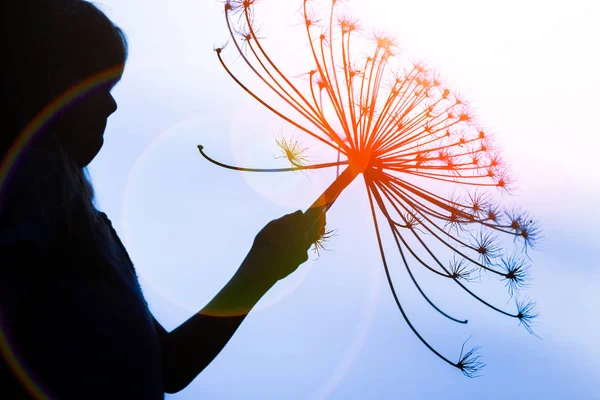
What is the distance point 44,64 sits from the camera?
6.88 ft

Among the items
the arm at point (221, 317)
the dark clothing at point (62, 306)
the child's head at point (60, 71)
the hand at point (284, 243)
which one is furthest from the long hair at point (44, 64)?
the hand at point (284, 243)

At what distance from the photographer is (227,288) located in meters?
2.51

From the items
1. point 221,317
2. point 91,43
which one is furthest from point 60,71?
point 221,317

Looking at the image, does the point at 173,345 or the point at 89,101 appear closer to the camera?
the point at 89,101

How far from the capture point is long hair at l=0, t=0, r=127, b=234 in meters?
1.97

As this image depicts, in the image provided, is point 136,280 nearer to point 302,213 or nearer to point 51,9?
point 302,213

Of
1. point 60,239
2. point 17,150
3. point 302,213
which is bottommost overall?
point 60,239

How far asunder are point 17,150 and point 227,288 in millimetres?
1110

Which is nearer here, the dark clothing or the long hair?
the dark clothing

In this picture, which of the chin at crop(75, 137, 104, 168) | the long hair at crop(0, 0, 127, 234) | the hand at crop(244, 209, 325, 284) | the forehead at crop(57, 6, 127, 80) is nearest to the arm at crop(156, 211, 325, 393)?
the hand at crop(244, 209, 325, 284)

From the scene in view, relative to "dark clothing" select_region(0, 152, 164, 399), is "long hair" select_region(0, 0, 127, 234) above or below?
above

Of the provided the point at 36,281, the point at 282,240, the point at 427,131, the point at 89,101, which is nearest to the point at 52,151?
the point at 89,101

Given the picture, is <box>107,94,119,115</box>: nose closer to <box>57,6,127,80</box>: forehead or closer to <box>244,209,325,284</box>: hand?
<box>57,6,127,80</box>: forehead

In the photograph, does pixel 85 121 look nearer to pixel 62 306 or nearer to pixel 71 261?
pixel 71 261
